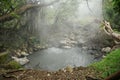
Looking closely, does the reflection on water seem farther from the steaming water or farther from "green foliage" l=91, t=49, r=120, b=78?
"green foliage" l=91, t=49, r=120, b=78

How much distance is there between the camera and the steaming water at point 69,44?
48.7 feet

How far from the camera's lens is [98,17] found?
31.1m

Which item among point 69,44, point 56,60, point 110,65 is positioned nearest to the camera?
point 110,65

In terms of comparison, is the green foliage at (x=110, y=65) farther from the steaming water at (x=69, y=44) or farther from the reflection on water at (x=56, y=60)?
the reflection on water at (x=56, y=60)

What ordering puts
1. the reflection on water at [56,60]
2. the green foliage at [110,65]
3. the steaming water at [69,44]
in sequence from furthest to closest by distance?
the steaming water at [69,44]
the reflection on water at [56,60]
the green foliage at [110,65]

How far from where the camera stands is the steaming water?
14852mm

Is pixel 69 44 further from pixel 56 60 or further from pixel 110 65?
pixel 110 65

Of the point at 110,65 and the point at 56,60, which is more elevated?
the point at 110,65

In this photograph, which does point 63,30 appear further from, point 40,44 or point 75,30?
point 40,44

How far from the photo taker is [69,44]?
22062mm

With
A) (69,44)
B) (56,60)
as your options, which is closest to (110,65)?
(56,60)

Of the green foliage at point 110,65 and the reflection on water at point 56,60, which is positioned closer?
the green foliage at point 110,65

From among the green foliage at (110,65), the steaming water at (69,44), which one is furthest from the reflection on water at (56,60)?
the green foliage at (110,65)

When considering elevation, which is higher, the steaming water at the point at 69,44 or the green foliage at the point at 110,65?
the green foliage at the point at 110,65
